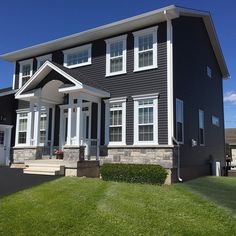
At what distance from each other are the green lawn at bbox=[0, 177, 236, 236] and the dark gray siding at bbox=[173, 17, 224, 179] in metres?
5.10

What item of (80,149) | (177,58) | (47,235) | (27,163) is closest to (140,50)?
(177,58)

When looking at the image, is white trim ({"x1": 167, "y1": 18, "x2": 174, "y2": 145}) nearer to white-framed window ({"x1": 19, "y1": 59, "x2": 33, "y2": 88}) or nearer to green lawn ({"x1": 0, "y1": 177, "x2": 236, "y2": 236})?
green lawn ({"x1": 0, "y1": 177, "x2": 236, "y2": 236})

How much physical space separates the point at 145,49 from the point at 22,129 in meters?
8.66

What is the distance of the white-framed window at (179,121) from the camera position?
44.0ft

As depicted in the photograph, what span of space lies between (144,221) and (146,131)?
702cm

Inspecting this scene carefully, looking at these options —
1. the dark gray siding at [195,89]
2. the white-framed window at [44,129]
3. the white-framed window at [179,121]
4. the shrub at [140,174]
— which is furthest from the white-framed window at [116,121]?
the white-framed window at [44,129]

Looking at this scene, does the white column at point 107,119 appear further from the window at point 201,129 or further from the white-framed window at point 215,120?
the white-framed window at point 215,120

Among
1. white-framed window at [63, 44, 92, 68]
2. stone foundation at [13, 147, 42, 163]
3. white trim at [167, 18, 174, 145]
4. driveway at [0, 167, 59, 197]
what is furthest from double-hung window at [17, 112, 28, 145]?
white trim at [167, 18, 174, 145]

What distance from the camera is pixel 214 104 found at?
19.9 meters

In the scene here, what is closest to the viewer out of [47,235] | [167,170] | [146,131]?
[47,235]

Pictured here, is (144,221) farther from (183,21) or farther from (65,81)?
(183,21)

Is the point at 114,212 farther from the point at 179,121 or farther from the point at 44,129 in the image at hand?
the point at 44,129

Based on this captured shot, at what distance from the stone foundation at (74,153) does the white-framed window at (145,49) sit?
4.62 m

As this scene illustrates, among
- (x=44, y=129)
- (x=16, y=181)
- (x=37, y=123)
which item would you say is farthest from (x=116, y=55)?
(x=16, y=181)
